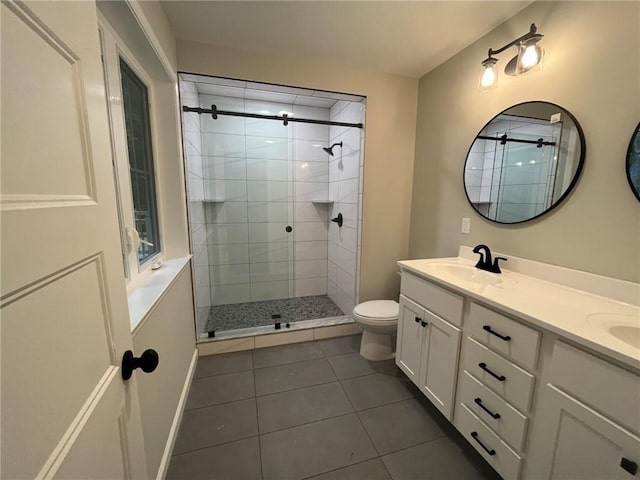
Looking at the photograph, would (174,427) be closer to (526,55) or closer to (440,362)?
(440,362)

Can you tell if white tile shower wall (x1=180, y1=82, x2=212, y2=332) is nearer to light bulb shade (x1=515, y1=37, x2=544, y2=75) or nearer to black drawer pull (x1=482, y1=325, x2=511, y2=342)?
black drawer pull (x1=482, y1=325, x2=511, y2=342)

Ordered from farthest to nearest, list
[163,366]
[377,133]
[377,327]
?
[377,133], [377,327], [163,366]

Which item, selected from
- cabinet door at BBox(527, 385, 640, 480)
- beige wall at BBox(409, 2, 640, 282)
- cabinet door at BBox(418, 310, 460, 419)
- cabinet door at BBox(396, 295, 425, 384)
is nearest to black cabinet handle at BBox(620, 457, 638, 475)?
cabinet door at BBox(527, 385, 640, 480)

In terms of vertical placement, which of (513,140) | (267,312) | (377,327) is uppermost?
(513,140)

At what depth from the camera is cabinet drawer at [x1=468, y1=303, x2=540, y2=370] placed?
3.38 ft

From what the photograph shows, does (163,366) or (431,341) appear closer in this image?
(163,366)

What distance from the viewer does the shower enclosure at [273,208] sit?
252 cm

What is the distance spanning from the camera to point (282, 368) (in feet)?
6.86

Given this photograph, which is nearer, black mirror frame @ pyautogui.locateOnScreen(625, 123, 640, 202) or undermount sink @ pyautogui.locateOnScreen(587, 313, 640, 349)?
undermount sink @ pyautogui.locateOnScreen(587, 313, 640, 349)

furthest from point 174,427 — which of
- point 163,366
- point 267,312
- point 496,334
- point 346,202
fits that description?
point 346,202

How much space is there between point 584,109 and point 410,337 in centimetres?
152

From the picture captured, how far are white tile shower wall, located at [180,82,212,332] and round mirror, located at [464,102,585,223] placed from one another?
2102mm

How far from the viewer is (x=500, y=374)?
116 cm

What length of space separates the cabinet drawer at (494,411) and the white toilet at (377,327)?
0.74 m
